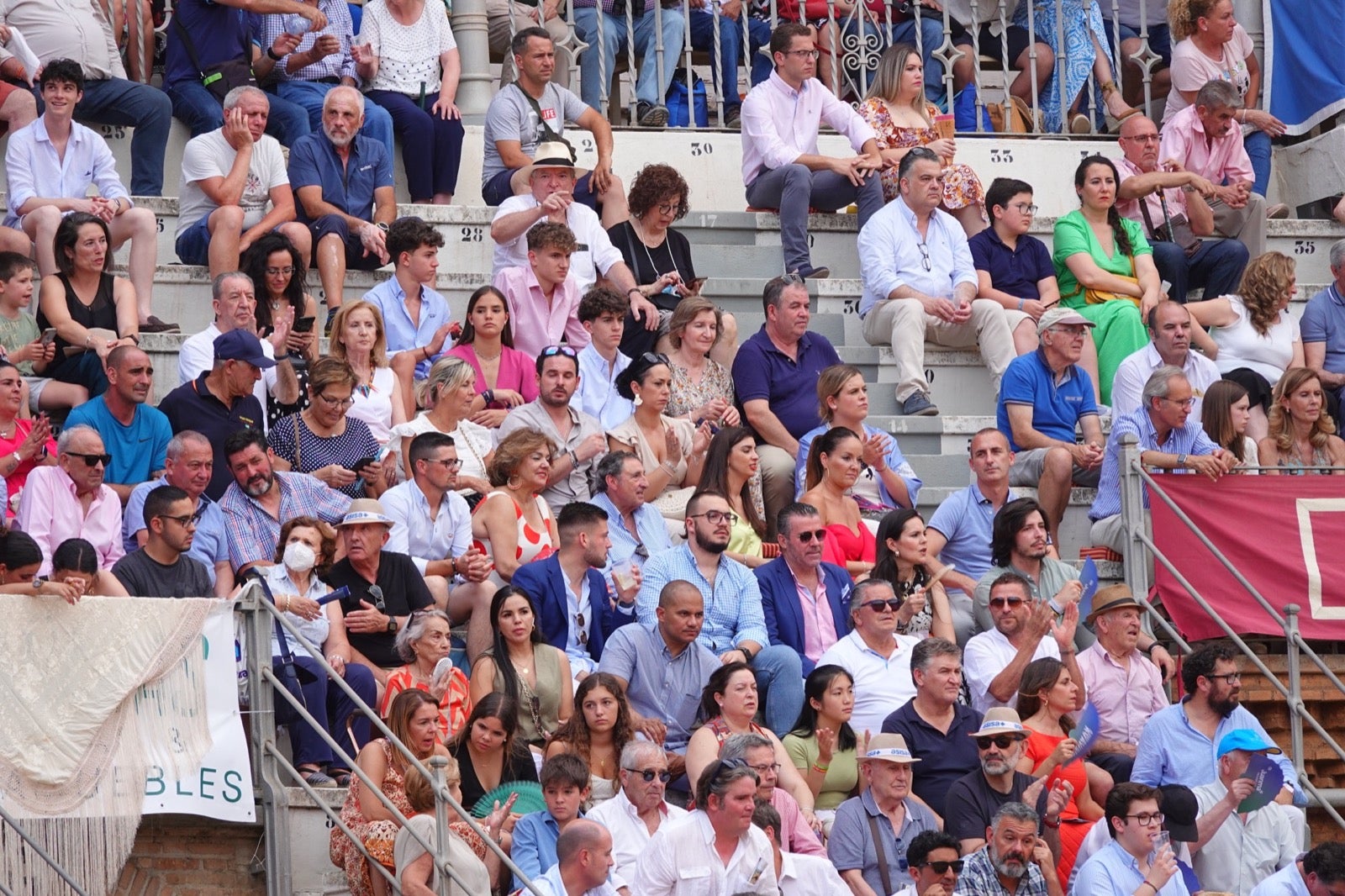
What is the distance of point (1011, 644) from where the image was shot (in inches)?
438

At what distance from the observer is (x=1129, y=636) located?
11.1 metres

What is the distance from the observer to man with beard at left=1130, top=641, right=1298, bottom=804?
34.7 ft

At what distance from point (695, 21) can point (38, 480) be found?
6.84 metres

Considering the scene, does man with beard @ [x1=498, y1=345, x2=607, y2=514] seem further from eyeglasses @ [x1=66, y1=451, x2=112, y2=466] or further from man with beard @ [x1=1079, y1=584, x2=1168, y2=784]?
man with beard @ [x1=1079, y1=584, x2=1168, y2=784]

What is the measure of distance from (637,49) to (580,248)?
2.94 meters

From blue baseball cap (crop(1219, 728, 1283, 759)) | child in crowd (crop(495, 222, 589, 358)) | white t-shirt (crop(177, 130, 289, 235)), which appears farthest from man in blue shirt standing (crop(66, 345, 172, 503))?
blue baseball cap (crop(1219, 728, 1283, 759))

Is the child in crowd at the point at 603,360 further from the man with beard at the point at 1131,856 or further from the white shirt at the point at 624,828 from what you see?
the man with beard at the point at 1131,856

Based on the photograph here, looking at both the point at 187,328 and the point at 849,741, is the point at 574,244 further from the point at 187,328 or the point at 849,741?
the point at 849,741

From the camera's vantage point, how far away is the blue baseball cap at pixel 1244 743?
33.6 ft

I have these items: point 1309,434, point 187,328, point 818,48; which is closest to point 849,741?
point 1309,434

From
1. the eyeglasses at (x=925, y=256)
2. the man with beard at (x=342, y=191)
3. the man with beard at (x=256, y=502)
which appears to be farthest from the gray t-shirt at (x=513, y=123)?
the man with beard at (x=256, y=502)

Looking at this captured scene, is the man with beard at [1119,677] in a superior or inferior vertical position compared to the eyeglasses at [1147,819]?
superior

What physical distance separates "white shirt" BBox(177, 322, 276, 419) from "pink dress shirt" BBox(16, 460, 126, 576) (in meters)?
1.36

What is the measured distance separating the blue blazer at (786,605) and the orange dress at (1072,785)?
1.04 meters
